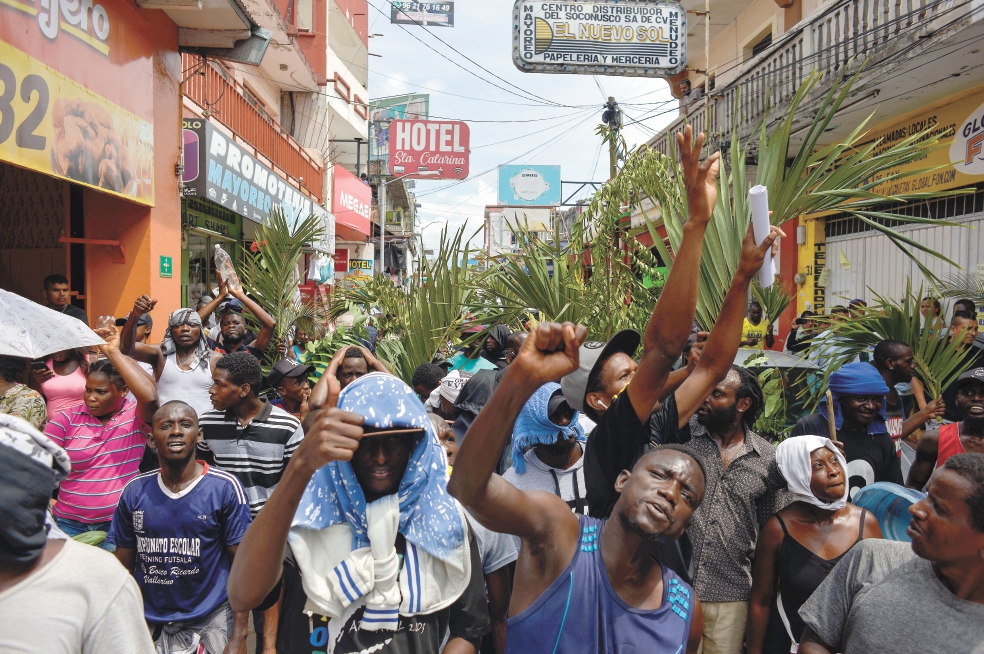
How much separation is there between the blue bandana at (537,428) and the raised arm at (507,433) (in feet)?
2.73

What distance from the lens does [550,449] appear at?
2.77 m

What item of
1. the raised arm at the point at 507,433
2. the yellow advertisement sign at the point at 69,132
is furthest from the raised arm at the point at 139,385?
the yellow advertisement sign at the point at 69,132

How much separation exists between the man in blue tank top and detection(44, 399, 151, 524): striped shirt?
2.28 meters

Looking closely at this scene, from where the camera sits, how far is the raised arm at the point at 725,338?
2.60 meters

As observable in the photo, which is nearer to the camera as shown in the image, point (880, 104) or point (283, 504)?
point (283, 504)

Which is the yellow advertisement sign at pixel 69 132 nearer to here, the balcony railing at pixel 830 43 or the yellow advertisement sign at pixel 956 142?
the balcony railing at pixel 830 43

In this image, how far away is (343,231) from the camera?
23.4 m

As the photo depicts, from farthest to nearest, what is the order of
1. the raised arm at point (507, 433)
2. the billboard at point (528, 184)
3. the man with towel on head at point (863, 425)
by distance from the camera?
the billboard at point (528, 184), the man with towel on head at point (863, 425), the raised arm at point (507, 433)

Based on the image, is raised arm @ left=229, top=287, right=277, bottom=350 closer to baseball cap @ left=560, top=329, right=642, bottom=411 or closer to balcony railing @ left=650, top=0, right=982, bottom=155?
balcony railing @ left=650, top=0, right=982, bottom=155

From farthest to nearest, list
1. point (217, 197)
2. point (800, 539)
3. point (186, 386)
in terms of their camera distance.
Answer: point (217, 197) → point (186, 386) → point (800, 539)

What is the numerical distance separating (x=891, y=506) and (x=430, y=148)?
771 inches

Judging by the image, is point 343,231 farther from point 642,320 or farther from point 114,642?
point 114,642

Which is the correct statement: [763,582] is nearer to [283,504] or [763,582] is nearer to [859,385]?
[859,385]

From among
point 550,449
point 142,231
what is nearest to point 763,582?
point 550,449
